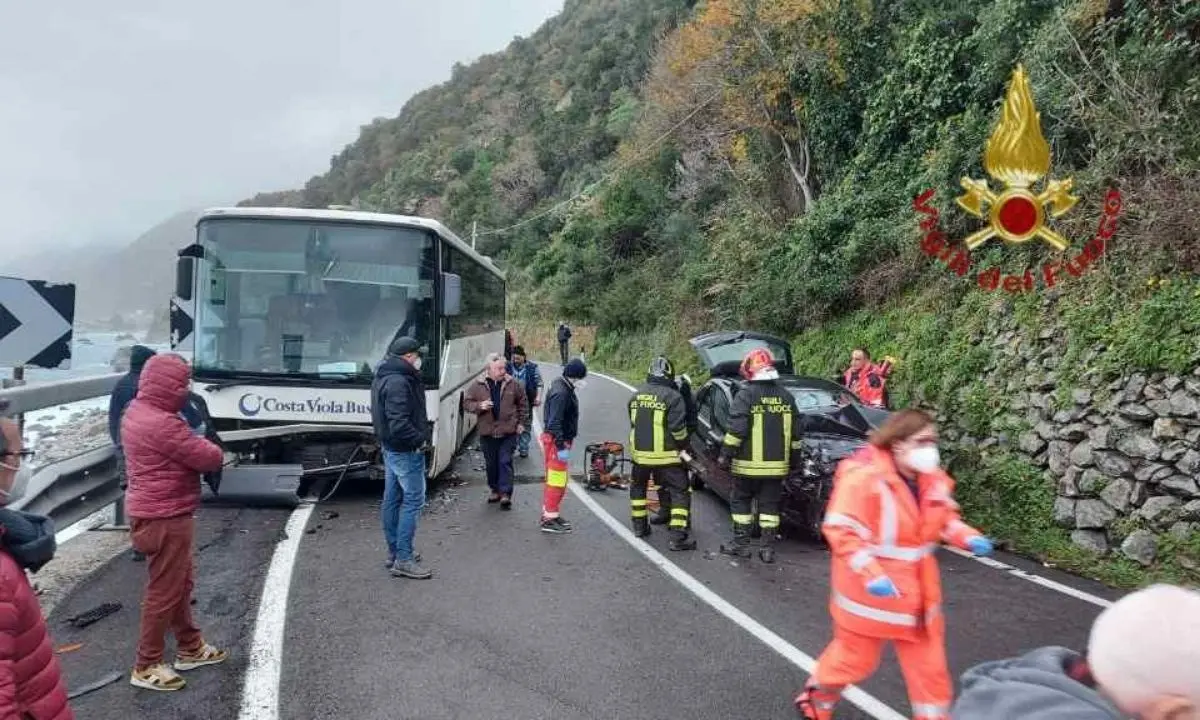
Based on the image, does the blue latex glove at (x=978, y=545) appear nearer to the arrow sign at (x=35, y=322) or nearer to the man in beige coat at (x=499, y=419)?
the man in beige coat at (x=499, y=419)

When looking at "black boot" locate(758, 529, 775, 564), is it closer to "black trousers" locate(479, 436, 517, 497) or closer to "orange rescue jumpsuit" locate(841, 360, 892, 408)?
"black trousers" locate(479, 436, 517, 497)

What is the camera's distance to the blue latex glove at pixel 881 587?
11.7 feet

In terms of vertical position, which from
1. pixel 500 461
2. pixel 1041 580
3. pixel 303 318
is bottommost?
pixel 1041 580

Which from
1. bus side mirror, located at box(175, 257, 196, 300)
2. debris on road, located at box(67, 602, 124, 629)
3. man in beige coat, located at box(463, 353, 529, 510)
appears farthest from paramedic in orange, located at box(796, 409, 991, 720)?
bus side mirror, located at box(175, 257, 196, 300)

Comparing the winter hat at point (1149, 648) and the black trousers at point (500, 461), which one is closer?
the winter hat at point (1149, 648)

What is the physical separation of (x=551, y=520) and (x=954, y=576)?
12.5ft

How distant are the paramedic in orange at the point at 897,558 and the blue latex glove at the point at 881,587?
70 mm

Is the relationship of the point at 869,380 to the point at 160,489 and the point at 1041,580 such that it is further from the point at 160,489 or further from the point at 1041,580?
the point at 160,489

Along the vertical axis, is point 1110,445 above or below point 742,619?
above

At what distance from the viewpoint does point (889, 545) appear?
383 centimetres

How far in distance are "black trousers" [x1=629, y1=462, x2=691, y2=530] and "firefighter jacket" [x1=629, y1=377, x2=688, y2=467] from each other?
9 centimetres

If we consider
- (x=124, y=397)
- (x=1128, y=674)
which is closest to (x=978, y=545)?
(x=1128, y=674)

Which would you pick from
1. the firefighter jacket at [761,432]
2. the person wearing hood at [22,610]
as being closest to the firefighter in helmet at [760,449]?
the firefighter jacket at [761,432]

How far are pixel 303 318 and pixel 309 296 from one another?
0.83ft
